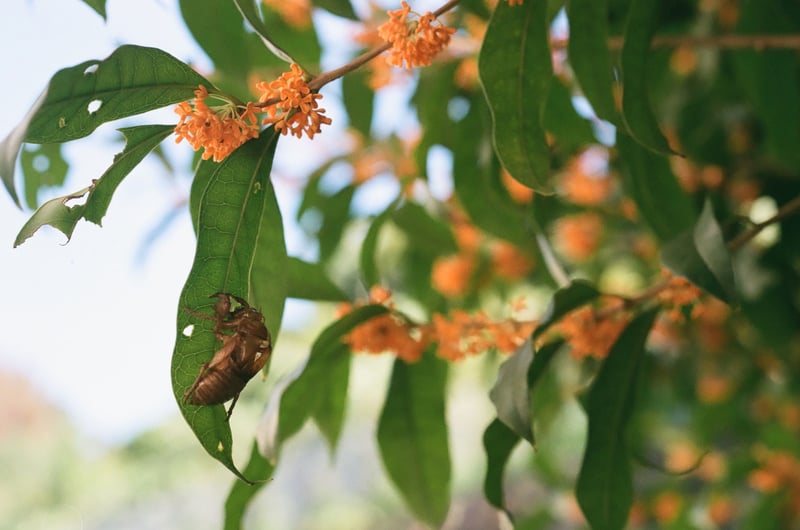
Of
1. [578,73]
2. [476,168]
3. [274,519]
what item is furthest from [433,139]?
[274,519]

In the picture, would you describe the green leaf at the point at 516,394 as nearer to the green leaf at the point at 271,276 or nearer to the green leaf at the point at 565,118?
the green leaf at the point at 271,276

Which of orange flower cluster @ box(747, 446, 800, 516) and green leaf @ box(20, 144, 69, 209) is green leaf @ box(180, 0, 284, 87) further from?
orange flower cluster @ box(747, 446, 800, 516)

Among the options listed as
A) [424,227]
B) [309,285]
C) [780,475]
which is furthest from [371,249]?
[780,475]

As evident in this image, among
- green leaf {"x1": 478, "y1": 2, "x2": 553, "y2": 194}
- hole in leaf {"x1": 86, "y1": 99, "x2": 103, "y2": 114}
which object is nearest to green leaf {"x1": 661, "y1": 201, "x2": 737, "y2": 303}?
green leaf {"x1": 478, "y1": 2, "x2": 553, "y2": 194}

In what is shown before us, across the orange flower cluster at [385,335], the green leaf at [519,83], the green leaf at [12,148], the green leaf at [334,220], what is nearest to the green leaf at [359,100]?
the green leaf at [334,220]

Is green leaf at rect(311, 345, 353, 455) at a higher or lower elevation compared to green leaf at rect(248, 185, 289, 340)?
lower

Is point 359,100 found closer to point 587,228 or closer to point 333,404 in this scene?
point 333,404
